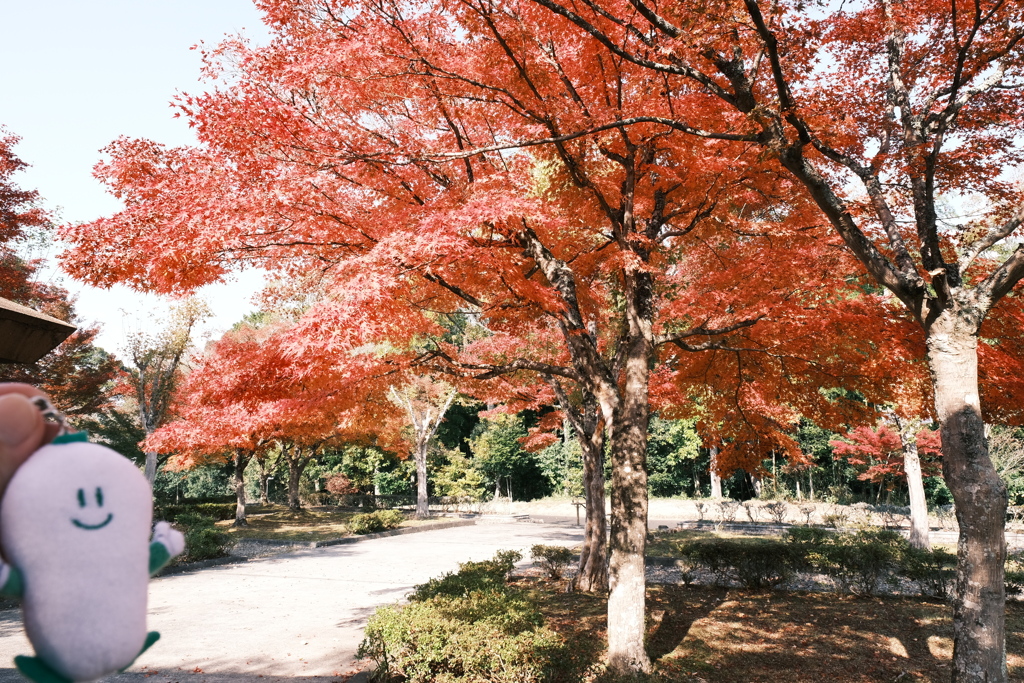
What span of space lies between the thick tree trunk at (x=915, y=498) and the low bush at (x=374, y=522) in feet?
54.3

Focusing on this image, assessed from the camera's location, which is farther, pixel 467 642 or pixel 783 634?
pixel 783 634

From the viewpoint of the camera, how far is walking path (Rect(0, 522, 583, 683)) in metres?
6.61

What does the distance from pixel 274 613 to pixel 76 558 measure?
9.75 meters

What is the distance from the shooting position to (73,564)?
1.10 meters

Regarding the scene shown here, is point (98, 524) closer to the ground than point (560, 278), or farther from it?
closer to the ground

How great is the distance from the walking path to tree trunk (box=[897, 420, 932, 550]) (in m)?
10.0

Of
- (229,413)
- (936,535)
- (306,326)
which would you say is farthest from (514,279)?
(936,535)

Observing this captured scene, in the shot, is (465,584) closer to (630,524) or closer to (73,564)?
(630,524)

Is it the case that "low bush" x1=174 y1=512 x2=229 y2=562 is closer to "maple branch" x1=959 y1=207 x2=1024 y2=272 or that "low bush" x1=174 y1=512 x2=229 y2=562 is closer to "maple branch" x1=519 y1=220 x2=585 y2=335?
"maple branch" x1=519 y1=220 x2=585 y2=335

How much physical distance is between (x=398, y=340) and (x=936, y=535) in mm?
21758

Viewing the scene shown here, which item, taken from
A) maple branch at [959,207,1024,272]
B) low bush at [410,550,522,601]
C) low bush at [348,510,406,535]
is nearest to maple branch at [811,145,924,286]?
maple branch at [959,207,1024,272]

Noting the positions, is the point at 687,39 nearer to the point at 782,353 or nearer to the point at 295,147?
the point at 295,147

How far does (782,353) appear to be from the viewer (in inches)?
318

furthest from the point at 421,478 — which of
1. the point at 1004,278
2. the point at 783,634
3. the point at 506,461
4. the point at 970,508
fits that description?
the point at 1004,278
